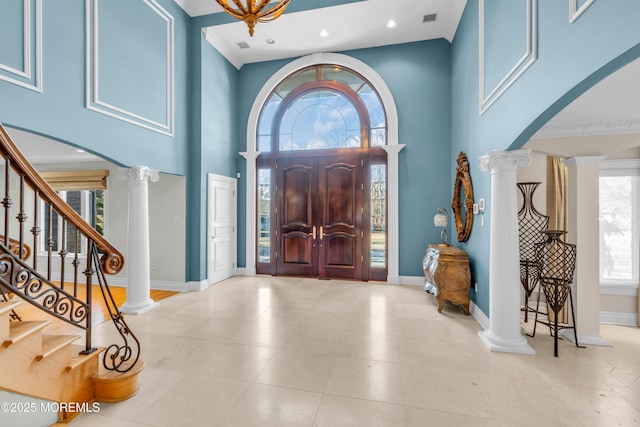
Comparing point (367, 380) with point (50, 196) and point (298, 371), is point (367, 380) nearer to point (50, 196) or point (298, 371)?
point (298, 371)

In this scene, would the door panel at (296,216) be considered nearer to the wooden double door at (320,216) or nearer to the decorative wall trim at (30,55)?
the wooden double door at (320,216)

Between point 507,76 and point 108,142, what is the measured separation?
4.57 meters

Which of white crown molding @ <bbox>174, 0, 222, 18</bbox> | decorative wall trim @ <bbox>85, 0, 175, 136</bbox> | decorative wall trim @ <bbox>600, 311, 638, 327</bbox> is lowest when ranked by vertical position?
decorative wall trim @ <bbox>600, 311, 638, 327</bbox>

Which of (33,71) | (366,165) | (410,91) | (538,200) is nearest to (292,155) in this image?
(366,165)

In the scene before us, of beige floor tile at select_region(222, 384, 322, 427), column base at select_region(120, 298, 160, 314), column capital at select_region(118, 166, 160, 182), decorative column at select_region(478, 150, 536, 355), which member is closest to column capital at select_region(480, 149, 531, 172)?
decorative column at select_region(478, 150, 536, 355)

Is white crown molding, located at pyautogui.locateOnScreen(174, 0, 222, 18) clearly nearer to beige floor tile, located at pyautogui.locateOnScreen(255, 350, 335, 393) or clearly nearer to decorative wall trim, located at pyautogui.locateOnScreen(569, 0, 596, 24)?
decorative wall trim, located at pyautogui.locateOnScreen(569, 0, 596, 24)

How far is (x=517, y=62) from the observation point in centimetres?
256

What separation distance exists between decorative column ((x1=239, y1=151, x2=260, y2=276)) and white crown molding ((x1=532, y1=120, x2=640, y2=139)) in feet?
16.1

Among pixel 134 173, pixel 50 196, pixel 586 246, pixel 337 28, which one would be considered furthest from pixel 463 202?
pixel 134 173

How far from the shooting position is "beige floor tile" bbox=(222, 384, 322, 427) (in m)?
1.87

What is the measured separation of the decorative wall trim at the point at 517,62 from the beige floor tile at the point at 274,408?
3.17m

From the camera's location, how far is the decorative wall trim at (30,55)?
2.65 meters

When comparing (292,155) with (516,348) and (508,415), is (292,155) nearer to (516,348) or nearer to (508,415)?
(516,348)

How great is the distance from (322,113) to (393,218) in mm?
2603
